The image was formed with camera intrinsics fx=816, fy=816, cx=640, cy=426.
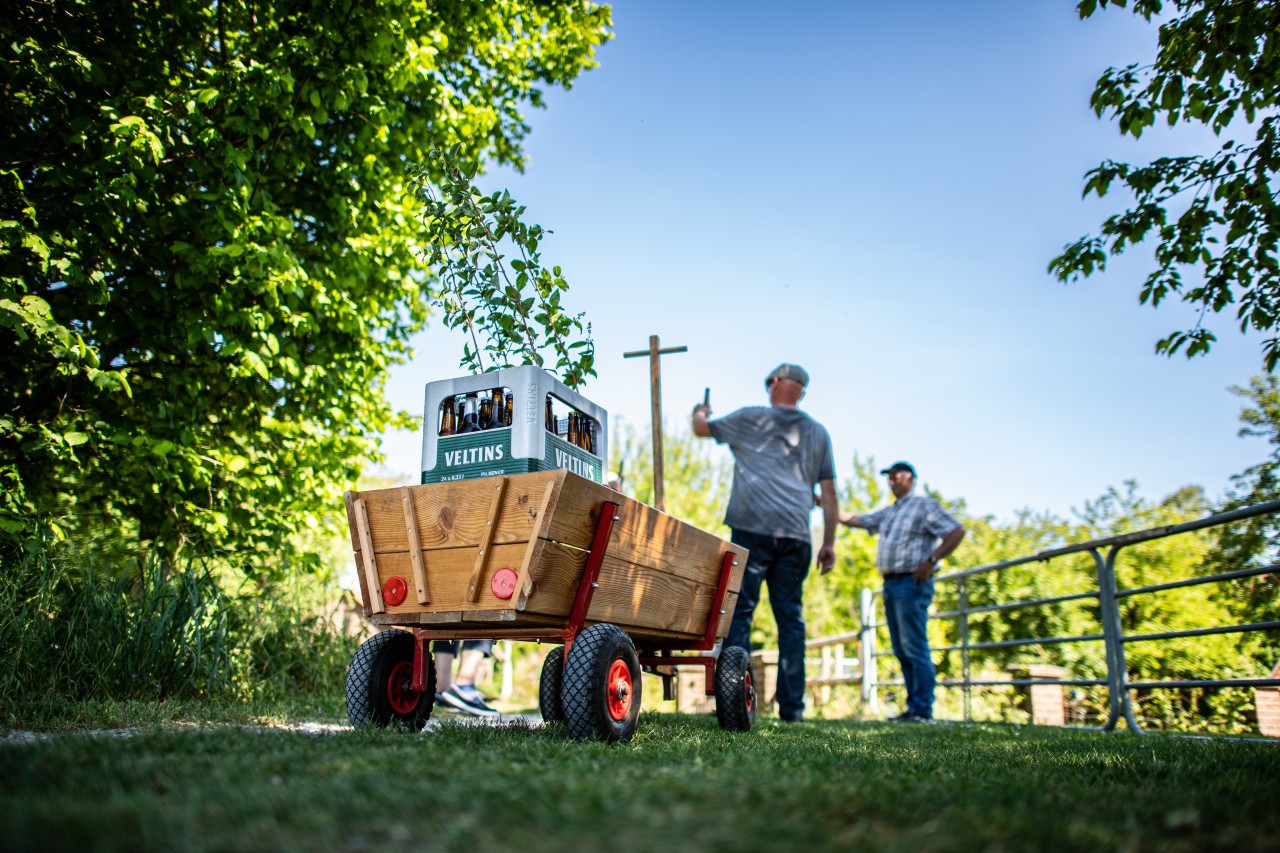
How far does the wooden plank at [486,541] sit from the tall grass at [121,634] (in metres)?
2.07

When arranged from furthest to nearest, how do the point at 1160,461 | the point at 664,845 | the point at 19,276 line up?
the point at 1160,461 → the point at 19,276 → the point at 664,845

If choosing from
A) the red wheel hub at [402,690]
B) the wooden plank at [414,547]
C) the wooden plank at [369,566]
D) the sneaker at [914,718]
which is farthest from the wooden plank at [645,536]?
the sneaker at [914,718]

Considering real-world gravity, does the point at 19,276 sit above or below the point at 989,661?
above

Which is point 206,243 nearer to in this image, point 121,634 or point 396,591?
point 121,634

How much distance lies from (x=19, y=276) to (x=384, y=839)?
165 inches

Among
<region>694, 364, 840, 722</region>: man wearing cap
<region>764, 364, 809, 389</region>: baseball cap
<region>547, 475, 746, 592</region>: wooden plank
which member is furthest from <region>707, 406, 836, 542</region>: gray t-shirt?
<region>547, 475, 746, 592</region>: wooden plank

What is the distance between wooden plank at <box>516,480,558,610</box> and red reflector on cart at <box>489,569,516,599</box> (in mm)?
39

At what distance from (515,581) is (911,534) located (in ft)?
14.1

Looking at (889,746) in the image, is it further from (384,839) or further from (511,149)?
(511,149)

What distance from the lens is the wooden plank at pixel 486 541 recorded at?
288 centimetres

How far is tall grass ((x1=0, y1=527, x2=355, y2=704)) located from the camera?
3771 mm

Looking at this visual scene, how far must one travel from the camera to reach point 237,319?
4.93m

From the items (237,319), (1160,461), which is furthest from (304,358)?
(1160,461)

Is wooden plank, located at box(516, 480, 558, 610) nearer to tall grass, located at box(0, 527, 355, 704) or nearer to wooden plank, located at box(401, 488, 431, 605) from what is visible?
wooden plank, located at box(401, 488, 431, 605)
